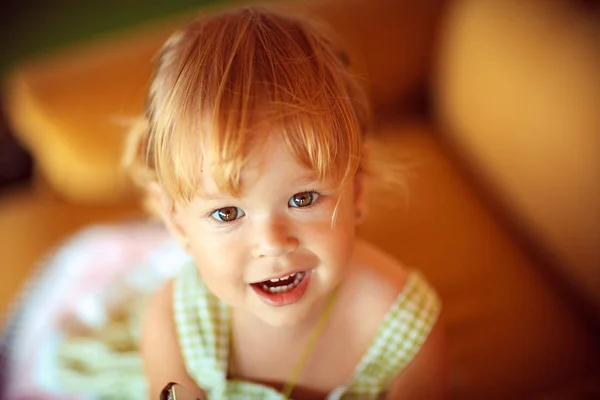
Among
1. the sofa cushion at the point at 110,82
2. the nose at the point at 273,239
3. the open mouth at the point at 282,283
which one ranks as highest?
the sofa cushion at the point at 110,82

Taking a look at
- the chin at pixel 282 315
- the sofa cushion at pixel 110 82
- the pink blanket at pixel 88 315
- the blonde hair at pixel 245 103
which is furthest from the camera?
the sofa cushion at pixel 110 82

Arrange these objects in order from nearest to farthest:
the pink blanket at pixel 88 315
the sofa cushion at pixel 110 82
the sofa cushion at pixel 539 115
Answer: the pink blanket at pixel 88 315
the sofa cushion at pixel 539 115
the sofa cushion at pixel 110 82

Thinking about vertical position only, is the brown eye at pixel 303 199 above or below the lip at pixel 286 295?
above

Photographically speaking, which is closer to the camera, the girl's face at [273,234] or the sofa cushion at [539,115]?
the girl's face at [273,234]

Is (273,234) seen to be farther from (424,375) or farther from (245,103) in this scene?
(424,375)

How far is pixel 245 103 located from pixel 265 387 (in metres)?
0.39

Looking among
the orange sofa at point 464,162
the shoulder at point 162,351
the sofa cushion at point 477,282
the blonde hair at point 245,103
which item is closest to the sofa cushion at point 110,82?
the orange sofa at point 464,162

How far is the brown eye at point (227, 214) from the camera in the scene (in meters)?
0.58

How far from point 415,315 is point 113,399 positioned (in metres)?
0.46

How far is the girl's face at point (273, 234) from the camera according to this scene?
56 cm

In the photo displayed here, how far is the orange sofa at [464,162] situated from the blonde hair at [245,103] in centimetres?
27

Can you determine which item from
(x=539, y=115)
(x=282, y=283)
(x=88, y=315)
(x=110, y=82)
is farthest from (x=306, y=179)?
(x=110, y=82)

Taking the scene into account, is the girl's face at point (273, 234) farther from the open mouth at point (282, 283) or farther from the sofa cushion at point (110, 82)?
the sofa cushion at point (110, 82)

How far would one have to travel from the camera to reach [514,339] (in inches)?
38.2
